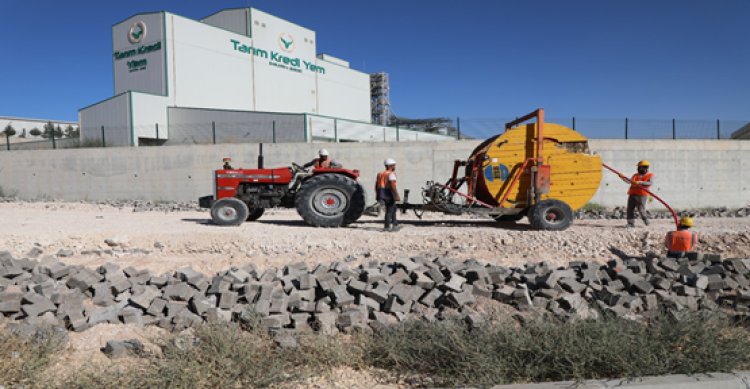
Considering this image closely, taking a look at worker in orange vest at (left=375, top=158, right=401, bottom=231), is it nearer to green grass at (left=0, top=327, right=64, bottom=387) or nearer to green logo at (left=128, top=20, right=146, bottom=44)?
green grass at (left=0, top=327, right=64, bottom=387)

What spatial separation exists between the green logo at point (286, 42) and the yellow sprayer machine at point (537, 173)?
24296 millimetres

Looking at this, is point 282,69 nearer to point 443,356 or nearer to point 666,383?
point 443,356

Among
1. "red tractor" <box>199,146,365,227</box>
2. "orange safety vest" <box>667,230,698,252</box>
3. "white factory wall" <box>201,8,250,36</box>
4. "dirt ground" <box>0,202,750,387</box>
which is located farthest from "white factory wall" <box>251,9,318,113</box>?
"orange safety vest" <box>667,230,698,252</box>

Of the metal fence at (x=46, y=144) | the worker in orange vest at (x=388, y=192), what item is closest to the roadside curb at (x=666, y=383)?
the worker in orange vest at (x=388, y=192)

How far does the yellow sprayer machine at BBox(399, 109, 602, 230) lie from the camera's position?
9641 mm

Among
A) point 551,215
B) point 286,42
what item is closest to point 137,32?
point 286,42

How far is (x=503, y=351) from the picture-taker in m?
3.58

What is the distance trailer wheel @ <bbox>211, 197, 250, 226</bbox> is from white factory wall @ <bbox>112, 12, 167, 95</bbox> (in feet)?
57.2

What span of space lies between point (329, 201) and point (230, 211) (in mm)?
2151

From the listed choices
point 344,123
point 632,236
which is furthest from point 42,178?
point 632,236

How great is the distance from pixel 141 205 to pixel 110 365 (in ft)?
48.9

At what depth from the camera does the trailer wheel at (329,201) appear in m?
10.0

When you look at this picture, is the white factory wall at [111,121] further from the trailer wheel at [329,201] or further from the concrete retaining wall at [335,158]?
A: the trailer wheel at [329,201]

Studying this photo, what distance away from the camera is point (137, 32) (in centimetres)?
2556
